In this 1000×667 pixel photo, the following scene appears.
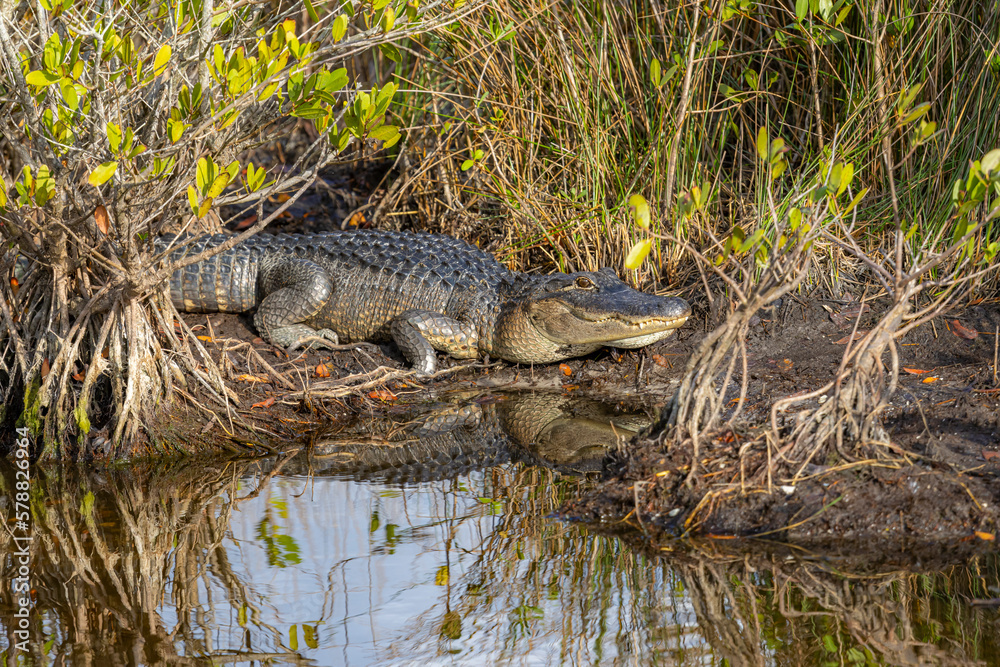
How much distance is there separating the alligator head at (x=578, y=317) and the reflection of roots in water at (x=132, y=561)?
2.01 meters

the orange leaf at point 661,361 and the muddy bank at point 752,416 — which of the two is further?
the orange leaf at point 661,361

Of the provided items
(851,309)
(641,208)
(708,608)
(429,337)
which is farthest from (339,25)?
(851,309)

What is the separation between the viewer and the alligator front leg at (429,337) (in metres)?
5.41

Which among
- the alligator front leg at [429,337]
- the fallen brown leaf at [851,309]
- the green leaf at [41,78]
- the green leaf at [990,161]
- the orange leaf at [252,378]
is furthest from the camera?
the alligator front leg at [429,337]

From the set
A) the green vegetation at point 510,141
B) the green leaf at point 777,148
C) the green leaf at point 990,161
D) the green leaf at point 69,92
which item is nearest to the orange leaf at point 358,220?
the green vegetation at point 510,141

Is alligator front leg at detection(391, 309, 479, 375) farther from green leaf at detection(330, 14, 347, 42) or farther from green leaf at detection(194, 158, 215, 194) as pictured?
green leaf at detection(330, 14, 347, 42)

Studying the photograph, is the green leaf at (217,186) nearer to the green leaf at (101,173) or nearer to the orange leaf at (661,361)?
the green leaf at (101,173)

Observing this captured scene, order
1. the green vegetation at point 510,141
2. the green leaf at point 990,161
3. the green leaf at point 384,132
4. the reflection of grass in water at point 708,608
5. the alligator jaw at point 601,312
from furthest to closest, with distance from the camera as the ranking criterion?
1. the alligator jaw at point 601,312
2. the green leaf at point 384,132
3. the green vegetation at point 510,141
4. the green leaf at point 990,161
5. the reflection of grass in water at point 708,608

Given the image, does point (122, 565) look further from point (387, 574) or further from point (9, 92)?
point (9, 92)

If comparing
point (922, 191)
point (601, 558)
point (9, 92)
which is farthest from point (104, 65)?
point (922, 191)

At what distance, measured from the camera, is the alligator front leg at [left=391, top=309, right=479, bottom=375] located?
17.8 feet

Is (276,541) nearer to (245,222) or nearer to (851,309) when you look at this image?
(851,309)

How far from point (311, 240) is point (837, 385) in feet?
12.7

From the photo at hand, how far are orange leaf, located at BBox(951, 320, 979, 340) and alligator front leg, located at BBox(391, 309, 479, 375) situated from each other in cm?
280
